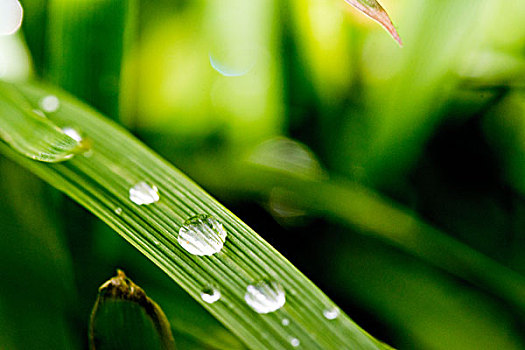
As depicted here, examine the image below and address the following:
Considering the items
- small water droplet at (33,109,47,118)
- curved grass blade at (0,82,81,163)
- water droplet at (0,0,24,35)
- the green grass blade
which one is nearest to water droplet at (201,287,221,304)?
the green grass blade

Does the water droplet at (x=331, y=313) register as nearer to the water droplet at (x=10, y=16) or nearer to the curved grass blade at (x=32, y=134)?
the curved grass blade at (x=32, y=134)

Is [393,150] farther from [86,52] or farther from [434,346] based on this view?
[86,52]

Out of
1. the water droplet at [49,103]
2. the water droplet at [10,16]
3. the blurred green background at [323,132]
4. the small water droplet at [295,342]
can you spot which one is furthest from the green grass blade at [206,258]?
the water droplet at [10,16]

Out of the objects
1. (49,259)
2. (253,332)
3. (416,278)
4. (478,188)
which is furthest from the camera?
(478,188)

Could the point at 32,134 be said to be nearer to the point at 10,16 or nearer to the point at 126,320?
the point at 126,320

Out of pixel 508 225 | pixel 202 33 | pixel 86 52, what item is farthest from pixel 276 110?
pixel 508 225

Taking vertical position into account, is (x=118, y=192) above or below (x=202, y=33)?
below

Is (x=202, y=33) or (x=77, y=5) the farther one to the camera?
(x=202, y=33)

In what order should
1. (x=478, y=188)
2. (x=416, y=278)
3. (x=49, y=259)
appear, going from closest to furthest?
1. (x=49, y=259)
2. (x=416, y=278)
3. (x=478, y=188)
